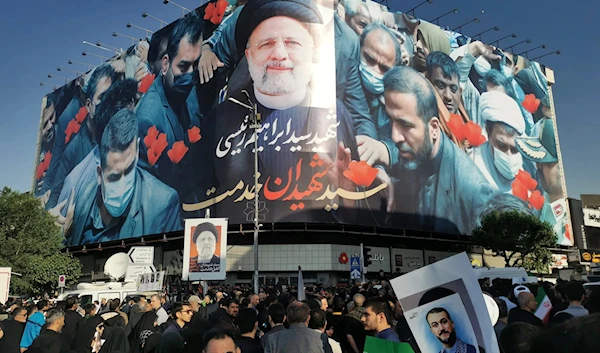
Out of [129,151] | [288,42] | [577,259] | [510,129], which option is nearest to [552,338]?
[288,42]

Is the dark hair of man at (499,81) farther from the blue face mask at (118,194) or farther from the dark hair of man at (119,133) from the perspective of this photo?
the blue face mask at (118,194)

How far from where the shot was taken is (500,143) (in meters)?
49.0

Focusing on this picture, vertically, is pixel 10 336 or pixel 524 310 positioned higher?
pixel 524 310

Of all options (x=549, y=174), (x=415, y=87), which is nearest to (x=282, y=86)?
(x=415, y=87)

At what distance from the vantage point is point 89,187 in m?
50.7

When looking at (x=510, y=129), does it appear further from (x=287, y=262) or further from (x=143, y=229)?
(x=143, y=229)

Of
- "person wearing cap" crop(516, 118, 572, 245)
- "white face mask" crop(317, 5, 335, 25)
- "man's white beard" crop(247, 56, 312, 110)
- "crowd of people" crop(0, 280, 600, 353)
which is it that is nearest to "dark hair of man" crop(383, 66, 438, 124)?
"white face mask" crop(317, 5, 335, 25)

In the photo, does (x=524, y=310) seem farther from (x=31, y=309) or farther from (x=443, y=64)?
(x=443, y=64)

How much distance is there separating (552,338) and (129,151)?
1889 inches

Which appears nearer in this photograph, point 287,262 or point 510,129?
point 287,262

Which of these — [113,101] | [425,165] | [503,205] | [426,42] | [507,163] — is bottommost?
[503,205]

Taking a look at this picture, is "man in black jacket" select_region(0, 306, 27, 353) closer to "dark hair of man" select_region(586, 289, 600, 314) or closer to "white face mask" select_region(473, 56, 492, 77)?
"dark hair of man" select_region(586, 289, 600, 314)

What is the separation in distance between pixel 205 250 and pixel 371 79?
29121mm

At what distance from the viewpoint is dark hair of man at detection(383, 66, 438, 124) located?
40.7m
